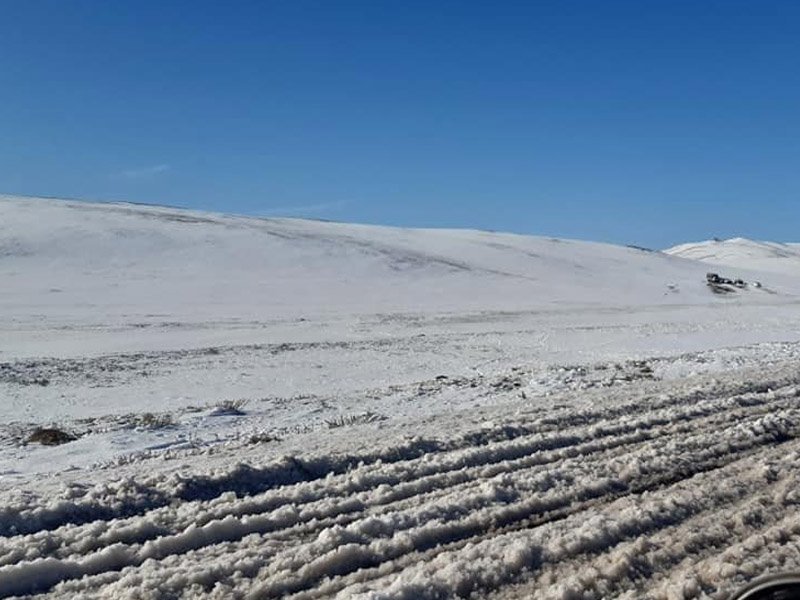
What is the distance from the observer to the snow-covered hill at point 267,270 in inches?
1639

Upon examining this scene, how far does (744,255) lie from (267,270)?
11824 cm

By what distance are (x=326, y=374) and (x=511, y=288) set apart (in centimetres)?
3799

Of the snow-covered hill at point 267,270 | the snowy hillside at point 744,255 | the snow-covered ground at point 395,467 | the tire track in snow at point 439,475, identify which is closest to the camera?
the snow-covered ground at point 395,467

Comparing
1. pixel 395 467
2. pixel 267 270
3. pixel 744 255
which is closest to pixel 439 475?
pixel 395 467

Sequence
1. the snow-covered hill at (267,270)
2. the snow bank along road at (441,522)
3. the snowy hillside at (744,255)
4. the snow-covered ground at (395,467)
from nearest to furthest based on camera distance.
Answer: the snow bank along road at (441,522) → the snow-covered ground at (395,467) → the snow-covered hill at (267,270) → the snowy hillside at (744,255)

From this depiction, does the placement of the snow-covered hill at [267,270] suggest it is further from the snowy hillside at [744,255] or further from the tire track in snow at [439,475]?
the snowy hillside at [744,255]

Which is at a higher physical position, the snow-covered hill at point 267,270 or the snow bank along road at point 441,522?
the snow-covered hill at point 267,270

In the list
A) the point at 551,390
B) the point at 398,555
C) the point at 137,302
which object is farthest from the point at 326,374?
the point at 137,302

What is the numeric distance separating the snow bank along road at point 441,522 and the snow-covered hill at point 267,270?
2880 cm

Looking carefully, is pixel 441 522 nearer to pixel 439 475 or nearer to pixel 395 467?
pixel 439 475

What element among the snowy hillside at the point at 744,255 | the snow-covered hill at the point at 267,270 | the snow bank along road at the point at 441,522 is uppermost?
the snowy hillside at the point at 744,255

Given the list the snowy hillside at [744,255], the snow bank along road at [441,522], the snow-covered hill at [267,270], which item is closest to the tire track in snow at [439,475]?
the snow bank along road at [441,522]

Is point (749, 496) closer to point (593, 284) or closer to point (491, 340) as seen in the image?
point (491, 340)

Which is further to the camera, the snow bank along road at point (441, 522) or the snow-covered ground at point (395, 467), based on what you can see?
the snow-covered ground at point (395, 467)
